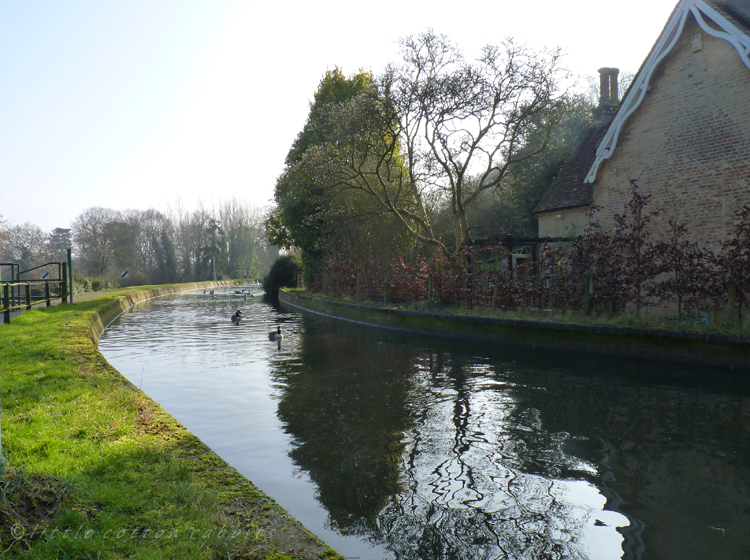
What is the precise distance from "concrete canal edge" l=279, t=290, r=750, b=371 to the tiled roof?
6.82m

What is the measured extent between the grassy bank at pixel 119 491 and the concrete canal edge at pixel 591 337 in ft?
30.7

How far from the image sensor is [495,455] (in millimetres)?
6117

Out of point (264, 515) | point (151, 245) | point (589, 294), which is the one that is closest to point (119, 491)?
point (264, 515)

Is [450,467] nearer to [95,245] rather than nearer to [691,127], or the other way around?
[691,127]

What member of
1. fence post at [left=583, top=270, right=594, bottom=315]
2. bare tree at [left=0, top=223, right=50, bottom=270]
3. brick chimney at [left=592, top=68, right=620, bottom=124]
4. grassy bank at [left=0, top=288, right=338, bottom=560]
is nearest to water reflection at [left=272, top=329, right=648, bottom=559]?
grassy bank at [left=0, top=288, right=338, bottom=560]

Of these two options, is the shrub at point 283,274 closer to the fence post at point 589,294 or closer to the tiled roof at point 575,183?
the tiled roof at point 575,183

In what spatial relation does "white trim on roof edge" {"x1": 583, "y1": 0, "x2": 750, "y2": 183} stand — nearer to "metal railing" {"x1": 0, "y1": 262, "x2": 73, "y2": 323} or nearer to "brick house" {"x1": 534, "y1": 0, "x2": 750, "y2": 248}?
"brick house" {"x1": 534, "y1": 0, "x2": 750, "y2": 248}

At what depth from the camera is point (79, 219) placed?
6650 cm

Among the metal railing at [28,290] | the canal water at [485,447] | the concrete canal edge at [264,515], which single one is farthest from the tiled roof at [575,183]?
the concrete canal edge at [264,515]

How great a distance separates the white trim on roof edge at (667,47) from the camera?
13.9 metres

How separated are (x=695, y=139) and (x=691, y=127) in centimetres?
35

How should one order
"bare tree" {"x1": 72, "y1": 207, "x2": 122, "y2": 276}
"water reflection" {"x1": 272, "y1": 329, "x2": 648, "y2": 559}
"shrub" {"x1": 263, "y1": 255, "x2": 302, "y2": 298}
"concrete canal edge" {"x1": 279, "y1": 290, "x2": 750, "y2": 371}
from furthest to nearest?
"bare tree" {"x1": 72, "y1": 207, "x2": 122, "y2": 276}, "shrub" {"x1": 263, "y1": 255, "x2": 302, "y2": 298}, "concrete canal edge" {"x1": 279, "y1": 290, "x2": 750, "y2": 371}, "water reflection" {"x1": 272, "y1": 329, "x2": 648, "y2": 559}

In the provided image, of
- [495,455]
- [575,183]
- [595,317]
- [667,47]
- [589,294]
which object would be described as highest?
[667,47]

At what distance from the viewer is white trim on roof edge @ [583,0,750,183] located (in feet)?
45.5
